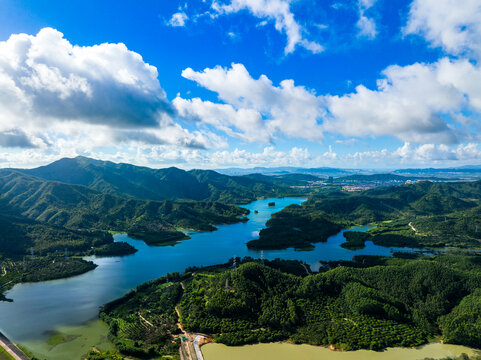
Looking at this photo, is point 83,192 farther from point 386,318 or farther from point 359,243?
point 386,318

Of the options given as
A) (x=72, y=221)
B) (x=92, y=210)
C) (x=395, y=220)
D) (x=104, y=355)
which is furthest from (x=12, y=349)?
(x=395, y=220)

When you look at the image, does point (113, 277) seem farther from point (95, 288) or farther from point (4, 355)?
point (4, 355)

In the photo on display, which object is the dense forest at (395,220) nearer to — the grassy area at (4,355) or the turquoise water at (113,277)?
the turquoise water at (113,277)

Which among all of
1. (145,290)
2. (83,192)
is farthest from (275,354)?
(83,192)

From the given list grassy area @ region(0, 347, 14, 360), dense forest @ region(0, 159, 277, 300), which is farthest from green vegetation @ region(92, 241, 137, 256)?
grassy area @ region(0, 347, 14, 360)

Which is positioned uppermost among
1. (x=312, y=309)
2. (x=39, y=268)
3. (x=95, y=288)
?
(x=312, y=309)

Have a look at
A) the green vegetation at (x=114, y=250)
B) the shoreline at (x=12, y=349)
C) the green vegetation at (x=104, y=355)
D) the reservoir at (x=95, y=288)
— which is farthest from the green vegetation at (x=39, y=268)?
the green vegetation at (x=104, y=355)
